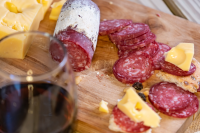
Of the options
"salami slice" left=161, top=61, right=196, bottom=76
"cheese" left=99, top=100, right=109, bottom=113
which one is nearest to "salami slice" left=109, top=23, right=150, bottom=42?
"salami slice" left=161, top=61, right=196, bottom=76

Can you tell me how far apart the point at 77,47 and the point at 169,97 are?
61 centimetres

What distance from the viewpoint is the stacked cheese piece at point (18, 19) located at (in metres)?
1.61

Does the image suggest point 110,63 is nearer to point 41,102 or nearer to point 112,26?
point 112,26

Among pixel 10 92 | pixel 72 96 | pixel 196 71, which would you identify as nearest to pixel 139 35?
pixel 196 71

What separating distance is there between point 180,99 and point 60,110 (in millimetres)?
790

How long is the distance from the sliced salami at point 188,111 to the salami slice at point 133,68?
290 mm

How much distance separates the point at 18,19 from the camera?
5.57 feet

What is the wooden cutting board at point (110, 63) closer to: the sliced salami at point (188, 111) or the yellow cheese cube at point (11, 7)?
the sliced salami at point (188, 111)

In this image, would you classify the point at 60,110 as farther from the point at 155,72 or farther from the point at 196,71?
the point at 196,71

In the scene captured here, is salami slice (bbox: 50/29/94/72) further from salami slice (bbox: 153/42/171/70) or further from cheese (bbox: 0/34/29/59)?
salami slice (bbox: 153/42/171/70)

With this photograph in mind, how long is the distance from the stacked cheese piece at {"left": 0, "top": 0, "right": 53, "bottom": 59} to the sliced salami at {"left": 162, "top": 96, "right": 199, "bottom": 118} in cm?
95

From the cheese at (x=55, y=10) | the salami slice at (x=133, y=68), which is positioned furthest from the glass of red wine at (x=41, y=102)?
the cheese at (x=55, y=10)

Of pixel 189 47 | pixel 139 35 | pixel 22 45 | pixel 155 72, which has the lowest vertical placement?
pixel 22 45

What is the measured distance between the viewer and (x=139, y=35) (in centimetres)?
178
